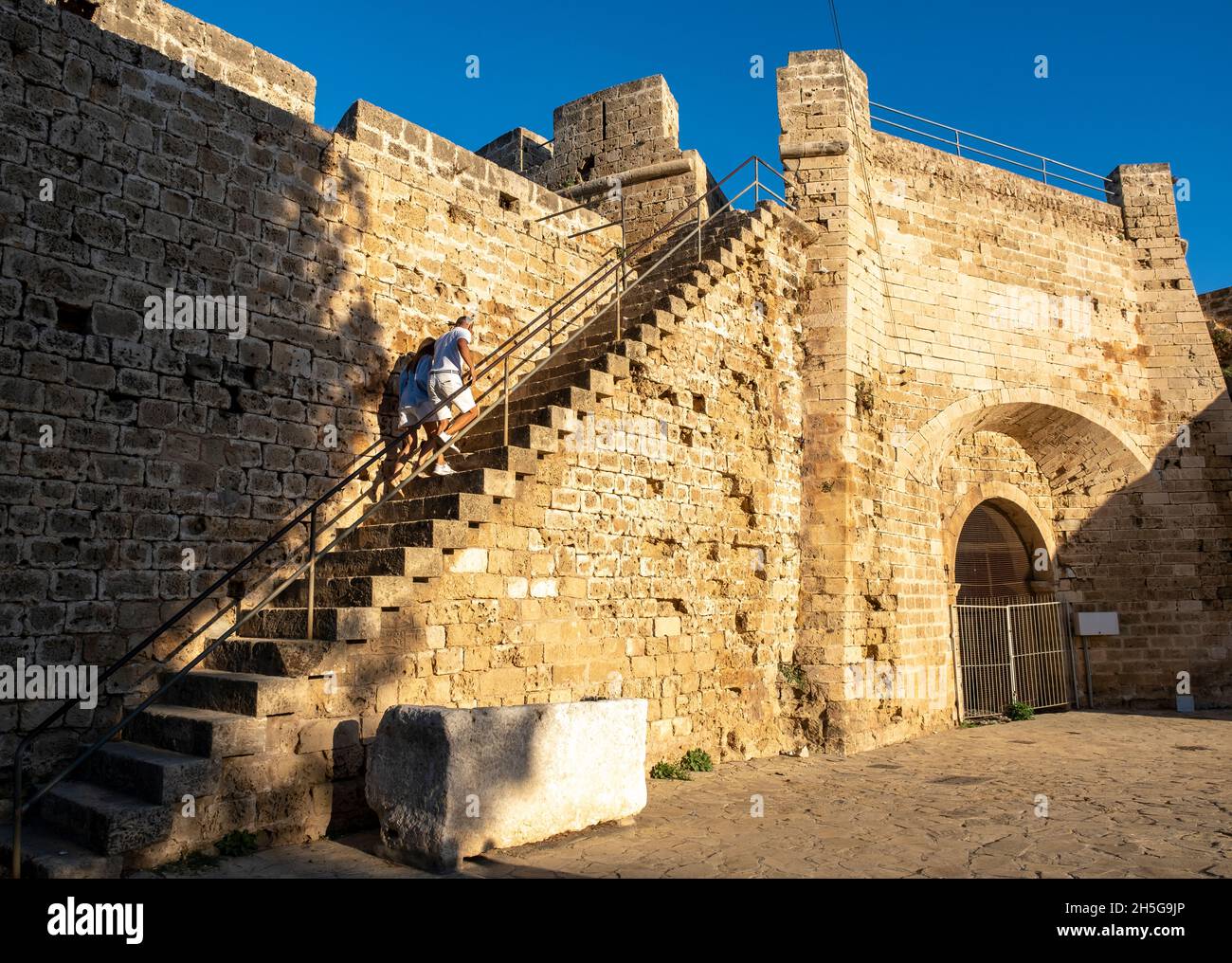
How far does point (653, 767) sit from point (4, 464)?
17.8 feet

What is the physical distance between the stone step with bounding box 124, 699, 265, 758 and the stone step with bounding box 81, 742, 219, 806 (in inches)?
2.2

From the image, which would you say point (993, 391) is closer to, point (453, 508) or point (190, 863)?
point (453, 508)

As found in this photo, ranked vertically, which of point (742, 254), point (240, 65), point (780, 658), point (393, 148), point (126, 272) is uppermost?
point (240, 65)

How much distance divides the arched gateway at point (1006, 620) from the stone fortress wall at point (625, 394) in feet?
1.54

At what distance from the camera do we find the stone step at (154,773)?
4.94 metres

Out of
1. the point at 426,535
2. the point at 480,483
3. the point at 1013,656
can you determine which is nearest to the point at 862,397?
the point at 1013,656

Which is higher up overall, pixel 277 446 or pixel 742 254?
pixel 742 254

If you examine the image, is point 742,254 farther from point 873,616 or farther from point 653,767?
Result: point 653,767

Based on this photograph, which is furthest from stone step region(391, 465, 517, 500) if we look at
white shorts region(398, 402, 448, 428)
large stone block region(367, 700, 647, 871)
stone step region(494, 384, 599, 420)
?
large stone block region(367, 700, 647, 871)

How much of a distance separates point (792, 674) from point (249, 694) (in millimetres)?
6117

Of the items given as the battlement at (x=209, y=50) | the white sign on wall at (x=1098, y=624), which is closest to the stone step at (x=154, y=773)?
the battlement at (x=209, y=50)

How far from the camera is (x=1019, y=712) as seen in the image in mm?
12555
